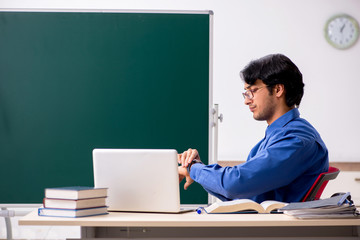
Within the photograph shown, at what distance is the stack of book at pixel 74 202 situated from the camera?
1.63m

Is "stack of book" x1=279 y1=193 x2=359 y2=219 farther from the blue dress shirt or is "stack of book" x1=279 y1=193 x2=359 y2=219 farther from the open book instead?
the blue dress shirt

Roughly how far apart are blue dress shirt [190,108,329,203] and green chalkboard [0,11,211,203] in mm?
1043

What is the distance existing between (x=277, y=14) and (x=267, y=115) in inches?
103

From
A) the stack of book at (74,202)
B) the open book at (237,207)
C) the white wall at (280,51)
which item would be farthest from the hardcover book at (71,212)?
the white wall at (280,51)

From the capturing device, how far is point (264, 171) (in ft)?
6.30

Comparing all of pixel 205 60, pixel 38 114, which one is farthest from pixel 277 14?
pixel 38 114

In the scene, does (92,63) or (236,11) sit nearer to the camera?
(92,63)

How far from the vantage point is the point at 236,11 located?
4.67 m

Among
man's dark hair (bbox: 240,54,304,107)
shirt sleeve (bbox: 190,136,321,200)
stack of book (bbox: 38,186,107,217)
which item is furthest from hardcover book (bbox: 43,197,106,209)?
man's dark hair (bbox: 240,54,304,107)

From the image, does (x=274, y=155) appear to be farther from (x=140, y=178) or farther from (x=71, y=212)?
(x=71, y=212)

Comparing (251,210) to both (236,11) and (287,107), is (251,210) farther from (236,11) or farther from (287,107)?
(236,11)

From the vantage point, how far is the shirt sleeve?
192 centimetres

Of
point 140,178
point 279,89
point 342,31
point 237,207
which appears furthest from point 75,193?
point 342,31

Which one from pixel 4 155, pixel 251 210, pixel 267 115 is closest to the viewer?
pixel 251 210
